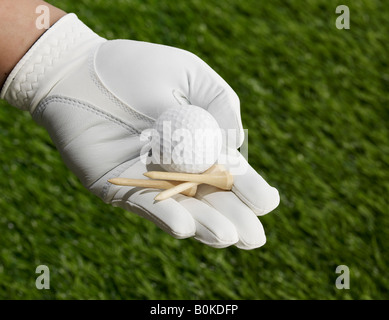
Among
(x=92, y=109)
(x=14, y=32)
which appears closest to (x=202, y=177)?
(x=92, y=109)

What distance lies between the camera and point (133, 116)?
2129 millimetres

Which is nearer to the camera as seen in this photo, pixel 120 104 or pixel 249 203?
pixel 249 203

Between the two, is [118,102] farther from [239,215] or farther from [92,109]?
[239,215]

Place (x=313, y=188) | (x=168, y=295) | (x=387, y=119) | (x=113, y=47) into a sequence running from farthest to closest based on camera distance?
(x=387, y=119)
(x=313, y=188)
(x=168, y=295)
(x=113, y=47)

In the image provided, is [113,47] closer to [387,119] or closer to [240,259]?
[240,259]

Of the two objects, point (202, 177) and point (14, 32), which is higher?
point (14, 32)

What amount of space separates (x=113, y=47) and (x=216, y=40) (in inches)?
59.2

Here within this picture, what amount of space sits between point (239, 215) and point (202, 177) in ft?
0.58

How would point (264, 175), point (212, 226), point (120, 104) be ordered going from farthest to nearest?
point (264, 175) < point (120, 104) < point (212, 226)

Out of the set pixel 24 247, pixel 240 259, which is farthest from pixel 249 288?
pixel 24 247

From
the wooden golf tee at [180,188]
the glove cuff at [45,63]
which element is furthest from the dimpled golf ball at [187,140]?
the glove cuff at [45,63]

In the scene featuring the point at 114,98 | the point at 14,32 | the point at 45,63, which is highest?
the point at 14,32

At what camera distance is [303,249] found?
3088 mm

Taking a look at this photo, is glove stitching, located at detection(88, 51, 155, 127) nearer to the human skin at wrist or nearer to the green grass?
the human skin at wrist
